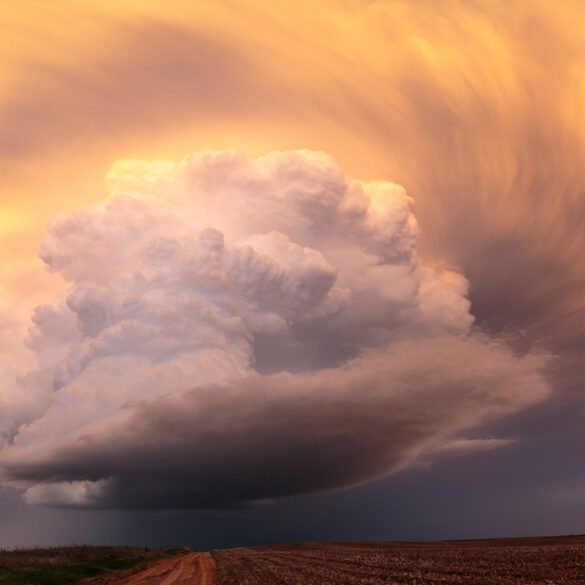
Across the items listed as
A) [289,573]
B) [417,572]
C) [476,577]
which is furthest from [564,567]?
[289,573]

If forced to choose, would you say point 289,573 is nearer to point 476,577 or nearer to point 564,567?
point 476,577

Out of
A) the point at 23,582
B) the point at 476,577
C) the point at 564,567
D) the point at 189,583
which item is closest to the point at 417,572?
the point at 476,577

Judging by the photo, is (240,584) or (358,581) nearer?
(358,581)

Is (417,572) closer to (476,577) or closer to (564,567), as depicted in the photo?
(476,577)

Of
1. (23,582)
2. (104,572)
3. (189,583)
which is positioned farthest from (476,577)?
(104,572)

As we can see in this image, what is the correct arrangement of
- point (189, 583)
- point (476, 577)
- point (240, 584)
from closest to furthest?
point (476, 577) < point (240, 584) < point (189, 583)

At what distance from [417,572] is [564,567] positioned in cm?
993

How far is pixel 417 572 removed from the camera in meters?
39.9

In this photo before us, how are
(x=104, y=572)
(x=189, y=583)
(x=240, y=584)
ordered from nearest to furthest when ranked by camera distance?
(x=240, y=584) < (x=189, y=583) < (x=104, y=572)

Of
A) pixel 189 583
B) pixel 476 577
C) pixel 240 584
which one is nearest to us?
pixel 476 577

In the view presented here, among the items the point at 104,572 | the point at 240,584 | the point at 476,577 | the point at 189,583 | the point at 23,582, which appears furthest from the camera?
the point at 104,572

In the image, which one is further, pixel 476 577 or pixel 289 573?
pixel 289 573

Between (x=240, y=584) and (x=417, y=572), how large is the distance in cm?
1294

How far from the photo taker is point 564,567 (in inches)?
1458
